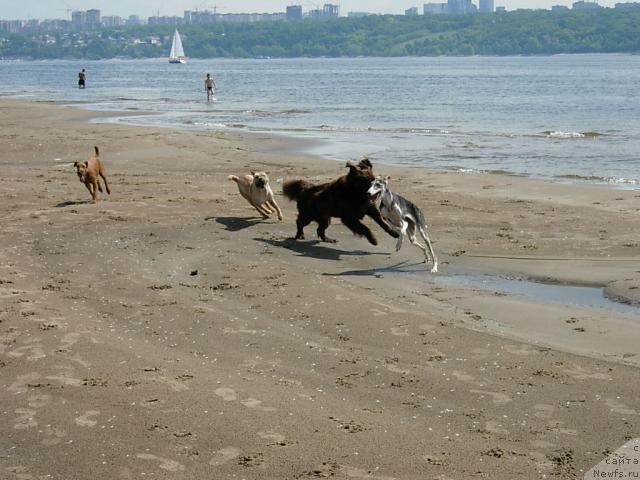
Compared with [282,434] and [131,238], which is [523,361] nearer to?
[282,434]

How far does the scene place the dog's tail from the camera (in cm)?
1469

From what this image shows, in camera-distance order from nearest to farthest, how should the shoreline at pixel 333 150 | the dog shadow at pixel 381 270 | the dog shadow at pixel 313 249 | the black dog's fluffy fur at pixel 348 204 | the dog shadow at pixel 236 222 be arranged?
the dog shadow at pixel 381 270 → the dog shadow at pixel 313 249 → the black dog's fluffy fur at pixel 348 204 → the dog shadow at pixel 236 222 → the shoreline at pixel 333 150

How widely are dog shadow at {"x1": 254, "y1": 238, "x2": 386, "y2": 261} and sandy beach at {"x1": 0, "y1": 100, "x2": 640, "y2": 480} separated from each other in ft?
0.20

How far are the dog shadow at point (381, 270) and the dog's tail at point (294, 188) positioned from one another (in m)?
2.15

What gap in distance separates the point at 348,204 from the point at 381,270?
1.48m

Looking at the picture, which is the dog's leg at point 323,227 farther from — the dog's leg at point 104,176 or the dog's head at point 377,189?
the dog's leg at point 104,176

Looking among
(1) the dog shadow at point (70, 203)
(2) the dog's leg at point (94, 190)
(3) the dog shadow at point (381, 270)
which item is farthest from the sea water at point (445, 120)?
(1) the dog shadow at point (70, 203)

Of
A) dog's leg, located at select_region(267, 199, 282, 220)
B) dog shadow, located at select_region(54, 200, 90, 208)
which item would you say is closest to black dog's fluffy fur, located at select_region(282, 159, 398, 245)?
dog's leg, located at select_region(267, 199, 282, 220)

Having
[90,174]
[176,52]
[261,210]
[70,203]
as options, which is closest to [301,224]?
[261,210]

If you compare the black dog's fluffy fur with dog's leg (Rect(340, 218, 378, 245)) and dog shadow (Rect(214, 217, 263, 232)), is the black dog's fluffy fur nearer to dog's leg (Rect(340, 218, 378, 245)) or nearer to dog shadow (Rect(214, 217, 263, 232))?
dog's leg (Rect(340, 218, 378, 245))

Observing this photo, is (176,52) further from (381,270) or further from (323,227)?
(381,270)

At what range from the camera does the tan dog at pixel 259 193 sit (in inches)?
612

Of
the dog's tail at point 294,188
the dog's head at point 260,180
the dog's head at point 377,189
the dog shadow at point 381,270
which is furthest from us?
the dog's head at point 260,180

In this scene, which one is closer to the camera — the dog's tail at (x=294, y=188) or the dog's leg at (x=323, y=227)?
the dog's leg at (x=323, y=227)
